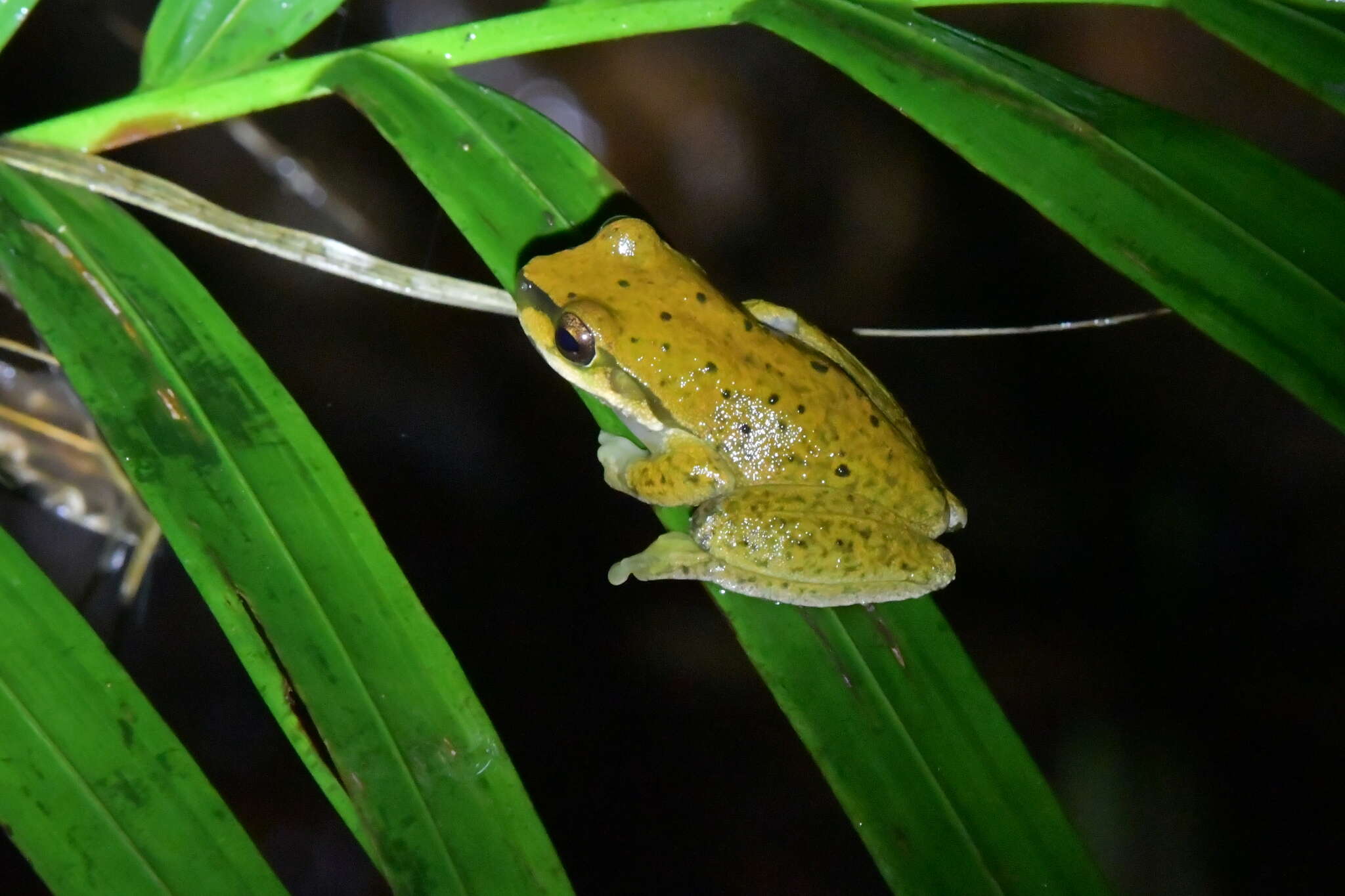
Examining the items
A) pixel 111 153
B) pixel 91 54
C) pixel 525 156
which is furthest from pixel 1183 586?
pixel 91 54

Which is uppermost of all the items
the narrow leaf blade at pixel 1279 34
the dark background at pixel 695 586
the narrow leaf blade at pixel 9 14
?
the narrow leaf blade at pixel 9 14

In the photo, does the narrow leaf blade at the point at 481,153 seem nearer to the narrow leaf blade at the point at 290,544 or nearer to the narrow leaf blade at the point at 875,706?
the narrow leaf blade at the point at 875,706

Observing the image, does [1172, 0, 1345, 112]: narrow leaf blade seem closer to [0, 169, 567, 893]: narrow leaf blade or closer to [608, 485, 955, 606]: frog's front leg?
[608, 485, 955, 606]: frog's front leg

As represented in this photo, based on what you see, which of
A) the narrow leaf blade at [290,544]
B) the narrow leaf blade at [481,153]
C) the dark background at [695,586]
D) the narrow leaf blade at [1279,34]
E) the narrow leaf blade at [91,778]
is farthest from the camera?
the dark background at [695,586]

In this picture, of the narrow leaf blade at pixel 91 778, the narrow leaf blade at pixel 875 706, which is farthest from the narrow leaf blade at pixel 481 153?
the narrow leaf blade at pixel 91 778

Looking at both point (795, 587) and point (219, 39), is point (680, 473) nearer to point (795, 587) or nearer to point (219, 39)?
point (795, 587)

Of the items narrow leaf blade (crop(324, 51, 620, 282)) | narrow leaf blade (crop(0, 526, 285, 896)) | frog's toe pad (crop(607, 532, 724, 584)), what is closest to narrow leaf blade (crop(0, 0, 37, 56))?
narrow leaf blade (crop(324, 51, 620, 282))
